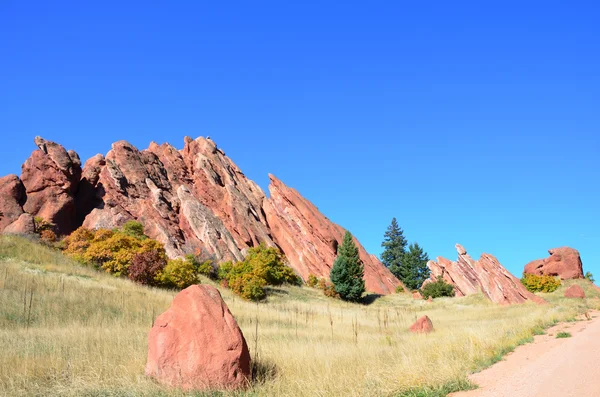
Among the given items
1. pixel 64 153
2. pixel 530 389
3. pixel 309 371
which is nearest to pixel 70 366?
pixel 309 371

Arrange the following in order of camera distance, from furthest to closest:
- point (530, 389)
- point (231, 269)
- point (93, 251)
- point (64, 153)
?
1. point (64, 153)
2. point (231, 269)
3. point (93, 251)
4. point (530, 389)

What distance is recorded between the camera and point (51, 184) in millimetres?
45812

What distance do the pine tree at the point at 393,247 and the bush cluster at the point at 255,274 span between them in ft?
122

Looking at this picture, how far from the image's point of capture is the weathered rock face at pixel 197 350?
8.02 metres

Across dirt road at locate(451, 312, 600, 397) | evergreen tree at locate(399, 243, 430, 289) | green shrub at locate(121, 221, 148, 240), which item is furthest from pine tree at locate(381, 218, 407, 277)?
dirt road at locate(451, 312, 600, 397)

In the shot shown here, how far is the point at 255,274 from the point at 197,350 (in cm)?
2875

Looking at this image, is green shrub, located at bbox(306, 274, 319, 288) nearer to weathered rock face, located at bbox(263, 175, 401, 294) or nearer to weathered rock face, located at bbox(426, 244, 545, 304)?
weathered rock face, located at bbox(263, 175, 401, 294)

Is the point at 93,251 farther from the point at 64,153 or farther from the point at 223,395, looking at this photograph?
the point at 223,395

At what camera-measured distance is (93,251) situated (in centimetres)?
3084

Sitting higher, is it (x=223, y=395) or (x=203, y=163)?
(x=203, y=163)

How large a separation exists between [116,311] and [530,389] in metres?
14.8

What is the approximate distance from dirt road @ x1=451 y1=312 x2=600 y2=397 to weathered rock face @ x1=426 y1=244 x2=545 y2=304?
893 inches

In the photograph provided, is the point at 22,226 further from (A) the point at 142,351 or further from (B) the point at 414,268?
(B) the point at 414,268

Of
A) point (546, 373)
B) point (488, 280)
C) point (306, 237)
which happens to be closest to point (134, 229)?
point (306, 237)
